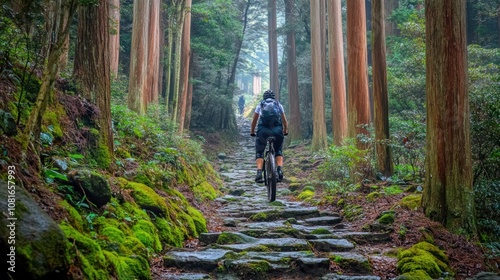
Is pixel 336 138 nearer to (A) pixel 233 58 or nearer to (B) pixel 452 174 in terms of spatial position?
(B) pixel 452 174

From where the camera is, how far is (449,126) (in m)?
6.01

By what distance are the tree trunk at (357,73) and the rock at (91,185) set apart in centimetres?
774

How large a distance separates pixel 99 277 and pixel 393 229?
4.25 m

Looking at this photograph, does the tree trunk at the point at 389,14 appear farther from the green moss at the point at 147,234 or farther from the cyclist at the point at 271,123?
the green moss at the point at 147,234

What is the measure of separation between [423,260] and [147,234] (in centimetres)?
305

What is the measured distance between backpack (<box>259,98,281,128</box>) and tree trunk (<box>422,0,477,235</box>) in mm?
2812

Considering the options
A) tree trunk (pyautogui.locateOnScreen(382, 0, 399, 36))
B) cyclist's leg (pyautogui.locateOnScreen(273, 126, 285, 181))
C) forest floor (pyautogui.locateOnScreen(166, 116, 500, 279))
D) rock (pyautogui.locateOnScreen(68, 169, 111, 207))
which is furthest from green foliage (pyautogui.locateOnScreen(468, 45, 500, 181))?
tree trunk (pyautogui.locateOnScreen(382, 0, 399, 36))

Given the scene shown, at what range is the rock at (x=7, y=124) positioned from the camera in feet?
13.0

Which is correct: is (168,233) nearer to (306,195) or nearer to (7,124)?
(7,124)

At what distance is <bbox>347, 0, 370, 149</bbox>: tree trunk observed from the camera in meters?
11.0

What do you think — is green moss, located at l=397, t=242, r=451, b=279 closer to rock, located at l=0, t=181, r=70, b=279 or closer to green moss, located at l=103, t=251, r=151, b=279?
green moss, located at l=103, t=251, r=151, b=279

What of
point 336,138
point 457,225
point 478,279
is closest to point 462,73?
point 457,225

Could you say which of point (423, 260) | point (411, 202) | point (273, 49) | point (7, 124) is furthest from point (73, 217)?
point (273, 49)

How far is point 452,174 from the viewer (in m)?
5.96
